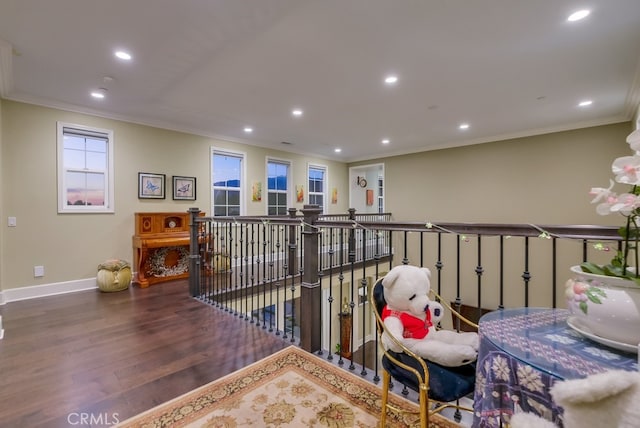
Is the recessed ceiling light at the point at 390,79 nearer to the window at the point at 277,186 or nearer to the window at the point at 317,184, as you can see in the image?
the window at the point at 277,186

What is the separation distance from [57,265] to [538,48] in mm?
6314

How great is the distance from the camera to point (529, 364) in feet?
2.57

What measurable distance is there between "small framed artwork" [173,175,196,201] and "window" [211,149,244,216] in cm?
42

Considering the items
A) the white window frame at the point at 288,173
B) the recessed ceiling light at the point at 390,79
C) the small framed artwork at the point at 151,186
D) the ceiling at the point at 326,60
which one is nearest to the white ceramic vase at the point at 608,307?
the ceiling at the point at 326,60

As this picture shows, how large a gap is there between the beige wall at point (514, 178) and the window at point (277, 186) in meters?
2.85

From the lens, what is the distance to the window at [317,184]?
757 centimetres

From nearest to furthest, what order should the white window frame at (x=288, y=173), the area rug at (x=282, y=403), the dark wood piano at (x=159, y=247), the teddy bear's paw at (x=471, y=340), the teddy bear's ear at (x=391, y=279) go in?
the teddy bear's paw at (x=471, y=340) < the teddy bear's ear at (x=391, y=279) < the area rug at (x=282, y=403) < the dark wood piano at (x=159, y=247) < the white window frame at (x=288, y=173)

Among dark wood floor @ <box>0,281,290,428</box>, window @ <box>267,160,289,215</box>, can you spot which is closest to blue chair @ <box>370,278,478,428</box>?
dark wood floor @ <box>0,281,290,428</box>

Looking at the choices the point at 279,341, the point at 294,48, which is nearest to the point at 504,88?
the point at 294,48

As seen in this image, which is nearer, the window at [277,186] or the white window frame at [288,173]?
the white window frame at [288,173]

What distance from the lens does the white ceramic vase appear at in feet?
2.58

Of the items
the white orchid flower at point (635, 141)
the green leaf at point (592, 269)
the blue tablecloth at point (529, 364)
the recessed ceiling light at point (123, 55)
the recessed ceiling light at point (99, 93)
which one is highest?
the recessed ceiling light at point (123, 55)

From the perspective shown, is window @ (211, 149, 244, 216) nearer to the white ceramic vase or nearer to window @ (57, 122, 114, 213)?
window @ (57, 122, 114, 213)

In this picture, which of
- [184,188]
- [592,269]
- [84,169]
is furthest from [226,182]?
[592,269]
